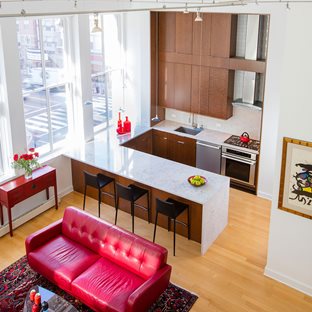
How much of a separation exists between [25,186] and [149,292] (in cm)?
307

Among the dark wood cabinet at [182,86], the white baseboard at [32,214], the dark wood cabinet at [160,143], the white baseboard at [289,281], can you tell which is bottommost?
the white baseboard at [289,281]

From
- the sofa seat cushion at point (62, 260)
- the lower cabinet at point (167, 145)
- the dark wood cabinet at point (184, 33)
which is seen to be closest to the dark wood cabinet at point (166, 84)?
the dark wood cabinet at point (184, 33)

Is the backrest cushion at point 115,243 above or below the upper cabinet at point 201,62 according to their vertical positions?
below

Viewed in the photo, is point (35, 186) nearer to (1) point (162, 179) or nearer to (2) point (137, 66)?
(1) point (162, 179)

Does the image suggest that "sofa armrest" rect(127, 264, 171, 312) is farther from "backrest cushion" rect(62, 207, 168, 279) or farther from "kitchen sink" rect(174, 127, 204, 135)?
"kitchen sink" rect(174, 127, 204, 135)

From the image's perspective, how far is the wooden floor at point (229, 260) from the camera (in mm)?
5754

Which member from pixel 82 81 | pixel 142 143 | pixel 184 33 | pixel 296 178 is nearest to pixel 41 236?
pixel 82 81

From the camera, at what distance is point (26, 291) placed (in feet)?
19.4

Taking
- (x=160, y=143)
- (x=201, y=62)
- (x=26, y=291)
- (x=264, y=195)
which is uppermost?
(x=201, y=62)

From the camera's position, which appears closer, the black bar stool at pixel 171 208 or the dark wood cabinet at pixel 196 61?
the black bar stool at pixel 171 208

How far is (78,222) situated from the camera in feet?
20.6

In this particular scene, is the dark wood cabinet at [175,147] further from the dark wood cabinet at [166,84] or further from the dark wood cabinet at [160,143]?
the dark wood cabinet at [166,84]

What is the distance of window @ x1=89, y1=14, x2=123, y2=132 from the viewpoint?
348 inches

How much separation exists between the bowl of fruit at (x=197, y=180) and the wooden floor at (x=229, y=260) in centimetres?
99
